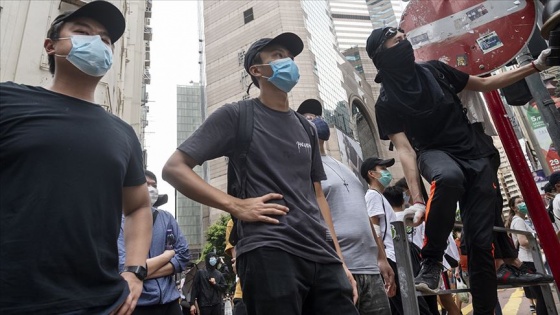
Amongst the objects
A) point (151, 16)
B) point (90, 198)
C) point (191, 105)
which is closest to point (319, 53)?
point (151, 16)

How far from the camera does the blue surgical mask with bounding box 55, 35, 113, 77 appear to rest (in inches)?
66.7

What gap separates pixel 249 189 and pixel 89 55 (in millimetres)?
934

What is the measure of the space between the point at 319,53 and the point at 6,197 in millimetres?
34097

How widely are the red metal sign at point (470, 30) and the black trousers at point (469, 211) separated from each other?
103 cm

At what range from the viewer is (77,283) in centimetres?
127

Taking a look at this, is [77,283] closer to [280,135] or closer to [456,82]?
[280,135]

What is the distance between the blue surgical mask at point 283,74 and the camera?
6.96ft

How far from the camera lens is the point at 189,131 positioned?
83.4 m

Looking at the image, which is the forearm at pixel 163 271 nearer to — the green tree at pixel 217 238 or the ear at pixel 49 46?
the ear at pixel 49 46

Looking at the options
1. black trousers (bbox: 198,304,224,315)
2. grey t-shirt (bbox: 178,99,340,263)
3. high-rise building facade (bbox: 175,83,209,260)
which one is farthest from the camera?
high-rise building facade (bbox: 175,83,209,260)

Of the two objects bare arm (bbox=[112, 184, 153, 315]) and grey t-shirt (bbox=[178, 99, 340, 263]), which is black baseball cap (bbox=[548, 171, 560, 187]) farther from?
bare arm (bbox=[112, 184, 153, 315])

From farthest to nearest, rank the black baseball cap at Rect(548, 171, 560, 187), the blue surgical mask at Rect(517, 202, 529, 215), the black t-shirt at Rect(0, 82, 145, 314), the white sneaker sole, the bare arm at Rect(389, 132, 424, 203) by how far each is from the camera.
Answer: the blue surgical mask at Rect(517, 202, 529, 215), the black baseball cap at Rect(548, 171, 560, 187), the bare arm at Rect(389, 132, 424, 203), the white sneaker sole, the black t-shirt at Rect(0, 82, 145, 314)

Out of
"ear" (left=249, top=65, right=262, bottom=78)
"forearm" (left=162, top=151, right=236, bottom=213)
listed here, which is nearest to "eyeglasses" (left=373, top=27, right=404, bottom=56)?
"ear" (left=249, top=65, right=262, bottom=78)

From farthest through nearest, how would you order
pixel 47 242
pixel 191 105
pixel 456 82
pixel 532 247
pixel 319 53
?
pixel 191 105 < pixel 319 53 < pixel 532 247 < pixel 456 82 < pixel 47 242
